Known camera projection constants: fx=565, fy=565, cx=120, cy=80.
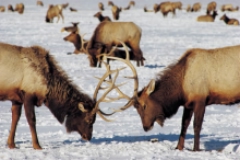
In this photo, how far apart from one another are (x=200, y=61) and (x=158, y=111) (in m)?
0.93

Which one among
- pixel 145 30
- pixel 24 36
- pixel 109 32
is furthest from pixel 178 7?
pixel 109 32

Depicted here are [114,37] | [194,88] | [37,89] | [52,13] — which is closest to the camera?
[37,89]

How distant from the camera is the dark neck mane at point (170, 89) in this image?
803cm

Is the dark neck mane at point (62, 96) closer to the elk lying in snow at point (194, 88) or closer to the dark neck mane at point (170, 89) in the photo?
the elk lying in snow at point (194, 88)

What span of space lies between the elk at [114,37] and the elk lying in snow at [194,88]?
10409mm

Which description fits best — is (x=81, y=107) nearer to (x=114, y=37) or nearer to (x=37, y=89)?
(x=37, y=89)

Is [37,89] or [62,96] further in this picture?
[62,96]

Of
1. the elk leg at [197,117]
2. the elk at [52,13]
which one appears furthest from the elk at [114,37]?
the elk at [52,13]

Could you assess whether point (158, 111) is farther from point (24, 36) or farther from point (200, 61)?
point (24, 36)

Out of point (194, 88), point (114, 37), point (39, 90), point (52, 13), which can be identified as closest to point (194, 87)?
point (194, 88)

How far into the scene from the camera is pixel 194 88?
7848 mm

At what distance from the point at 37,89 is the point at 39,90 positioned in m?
0.03

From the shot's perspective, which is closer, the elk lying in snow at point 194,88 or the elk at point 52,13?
the elk lying in snow at point 194,88

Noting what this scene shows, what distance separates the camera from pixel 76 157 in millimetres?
7109
